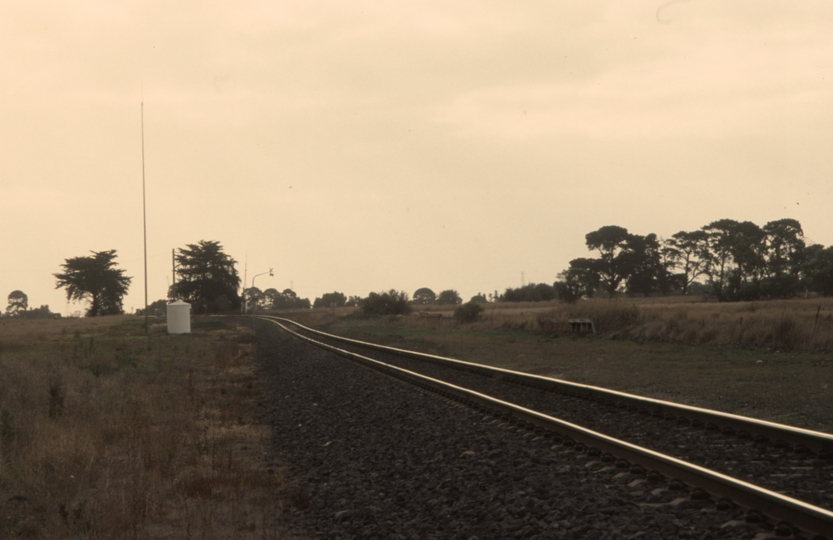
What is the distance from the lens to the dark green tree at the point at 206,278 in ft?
376

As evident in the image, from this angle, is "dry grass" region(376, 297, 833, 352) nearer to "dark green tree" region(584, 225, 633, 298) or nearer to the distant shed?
the distant shed

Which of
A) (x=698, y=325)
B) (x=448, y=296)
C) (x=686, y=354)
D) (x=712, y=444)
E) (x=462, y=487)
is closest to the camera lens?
(x=462, y=487)

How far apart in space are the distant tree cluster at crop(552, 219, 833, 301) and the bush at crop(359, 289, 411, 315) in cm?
1535

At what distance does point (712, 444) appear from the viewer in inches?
328

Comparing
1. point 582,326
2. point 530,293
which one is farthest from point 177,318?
point 530,293

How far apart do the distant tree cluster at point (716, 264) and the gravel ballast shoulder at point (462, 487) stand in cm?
5291

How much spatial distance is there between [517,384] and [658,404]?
16.8 ft

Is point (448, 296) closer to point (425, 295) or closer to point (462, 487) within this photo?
point (425, 295)

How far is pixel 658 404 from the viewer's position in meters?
10.5

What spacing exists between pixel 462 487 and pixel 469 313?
42845mm

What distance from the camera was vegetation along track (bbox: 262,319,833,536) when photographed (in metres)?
5.86

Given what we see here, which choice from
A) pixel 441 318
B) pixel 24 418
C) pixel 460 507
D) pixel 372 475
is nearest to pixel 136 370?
pixel 24 418

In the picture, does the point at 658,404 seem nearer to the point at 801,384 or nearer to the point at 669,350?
the point at 801,384

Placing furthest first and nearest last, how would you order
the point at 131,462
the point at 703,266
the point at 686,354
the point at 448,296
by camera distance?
the point at 448,296 → the point at 703,266 → the point at 686,354 → the point at 131,462
